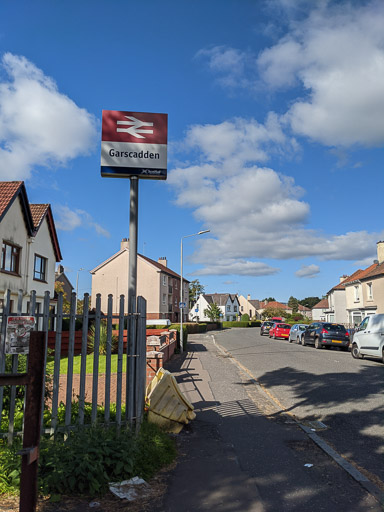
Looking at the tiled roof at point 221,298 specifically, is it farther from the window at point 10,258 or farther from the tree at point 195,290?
the window at point 10,258

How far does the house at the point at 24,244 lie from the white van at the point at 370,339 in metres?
15.8

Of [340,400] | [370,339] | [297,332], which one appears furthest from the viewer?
[297,332]

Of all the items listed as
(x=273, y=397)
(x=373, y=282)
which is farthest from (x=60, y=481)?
(x=373, y=282)

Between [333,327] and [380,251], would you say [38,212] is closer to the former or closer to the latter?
[333,327]

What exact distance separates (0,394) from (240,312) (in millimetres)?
115017

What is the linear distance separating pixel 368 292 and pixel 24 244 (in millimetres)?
31195

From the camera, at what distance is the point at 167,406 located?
6.34 meters

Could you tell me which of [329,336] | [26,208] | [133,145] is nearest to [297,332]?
[329,336]

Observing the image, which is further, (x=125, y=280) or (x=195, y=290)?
(x=195, y=290)

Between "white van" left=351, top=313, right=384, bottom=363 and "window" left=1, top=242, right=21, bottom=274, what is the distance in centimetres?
1730

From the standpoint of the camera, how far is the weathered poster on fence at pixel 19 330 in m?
4.47

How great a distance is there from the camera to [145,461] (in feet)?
15.3

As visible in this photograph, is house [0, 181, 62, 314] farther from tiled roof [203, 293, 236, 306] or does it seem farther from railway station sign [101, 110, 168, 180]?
tiled roof [203, 293, 236, 306]

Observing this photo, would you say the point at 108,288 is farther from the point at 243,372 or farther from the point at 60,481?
the point at 60,481
